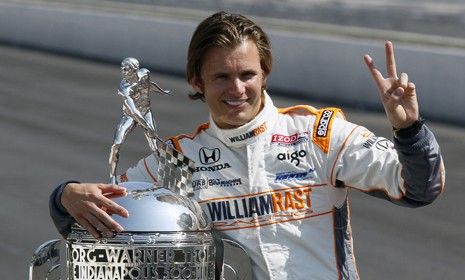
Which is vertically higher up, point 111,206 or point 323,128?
point 323,128

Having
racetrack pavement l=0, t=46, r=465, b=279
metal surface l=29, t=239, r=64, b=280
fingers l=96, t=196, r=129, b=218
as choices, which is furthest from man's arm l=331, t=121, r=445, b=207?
racetrack pavement l=0, t=46, r=465, b=279

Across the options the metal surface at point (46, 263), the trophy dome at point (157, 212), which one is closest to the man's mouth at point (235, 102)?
the trophy dome at point (157, 212)

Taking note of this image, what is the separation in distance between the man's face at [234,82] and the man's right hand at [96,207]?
1.44 feet

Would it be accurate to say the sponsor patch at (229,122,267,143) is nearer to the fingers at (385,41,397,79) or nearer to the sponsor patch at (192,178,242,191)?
the sponsor patch at (192,178,242,191)

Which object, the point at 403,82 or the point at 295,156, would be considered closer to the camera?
the point at 403,82

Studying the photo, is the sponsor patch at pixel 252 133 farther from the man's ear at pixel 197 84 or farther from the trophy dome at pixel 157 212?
the trophy dome at pixel 157 212

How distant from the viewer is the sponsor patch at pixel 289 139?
12.7ft

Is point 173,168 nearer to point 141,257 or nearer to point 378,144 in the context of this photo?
point 141,257

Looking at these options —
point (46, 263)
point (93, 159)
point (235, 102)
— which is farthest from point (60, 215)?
point (93, 159)

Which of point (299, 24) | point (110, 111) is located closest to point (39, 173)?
point (110, 111)

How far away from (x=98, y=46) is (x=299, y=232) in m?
14.1

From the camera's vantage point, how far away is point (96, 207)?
3.51 meters

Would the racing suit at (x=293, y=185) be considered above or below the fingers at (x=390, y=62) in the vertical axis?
below

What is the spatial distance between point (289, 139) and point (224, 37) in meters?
0.37
